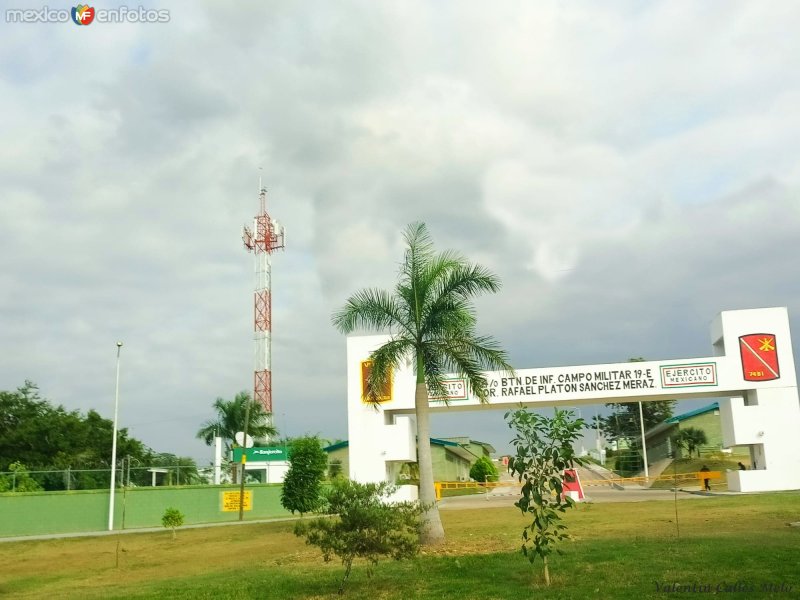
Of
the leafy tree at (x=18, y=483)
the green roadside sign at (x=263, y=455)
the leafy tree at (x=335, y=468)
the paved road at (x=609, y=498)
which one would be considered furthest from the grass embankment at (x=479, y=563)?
the leafy tree at (x=335, y=468)

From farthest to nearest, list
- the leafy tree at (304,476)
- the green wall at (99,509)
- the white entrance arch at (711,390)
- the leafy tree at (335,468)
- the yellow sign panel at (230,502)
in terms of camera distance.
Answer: the leafy tree at (335,468)
the yellow sign panel at (230,502)
the green wall at (99,509)
the leafy tree at (304,476)
the white entrance arch at (711,390)

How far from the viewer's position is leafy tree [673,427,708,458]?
6720 cm

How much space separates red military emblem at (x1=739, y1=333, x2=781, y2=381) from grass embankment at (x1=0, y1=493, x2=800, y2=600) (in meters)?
6.89

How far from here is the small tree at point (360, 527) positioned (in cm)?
1244

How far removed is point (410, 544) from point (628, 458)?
7049 centimetres

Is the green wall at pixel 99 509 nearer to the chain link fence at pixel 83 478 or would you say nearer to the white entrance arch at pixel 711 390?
the chain link fence at pixel 83 478

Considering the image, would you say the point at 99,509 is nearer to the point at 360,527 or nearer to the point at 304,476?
the point at 304,476

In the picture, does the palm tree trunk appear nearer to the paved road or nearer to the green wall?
the paved road

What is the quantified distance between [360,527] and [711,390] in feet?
85.1

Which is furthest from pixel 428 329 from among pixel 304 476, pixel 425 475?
pixel 304 476

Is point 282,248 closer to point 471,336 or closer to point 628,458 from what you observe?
point 471,336

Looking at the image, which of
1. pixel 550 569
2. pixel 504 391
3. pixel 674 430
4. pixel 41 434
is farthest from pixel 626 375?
pixel 674 430

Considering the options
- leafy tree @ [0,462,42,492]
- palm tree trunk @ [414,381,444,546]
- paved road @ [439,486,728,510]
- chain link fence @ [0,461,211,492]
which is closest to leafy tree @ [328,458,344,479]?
paved road @ [439,486,728,510]

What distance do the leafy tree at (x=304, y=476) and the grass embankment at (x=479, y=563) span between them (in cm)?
550
